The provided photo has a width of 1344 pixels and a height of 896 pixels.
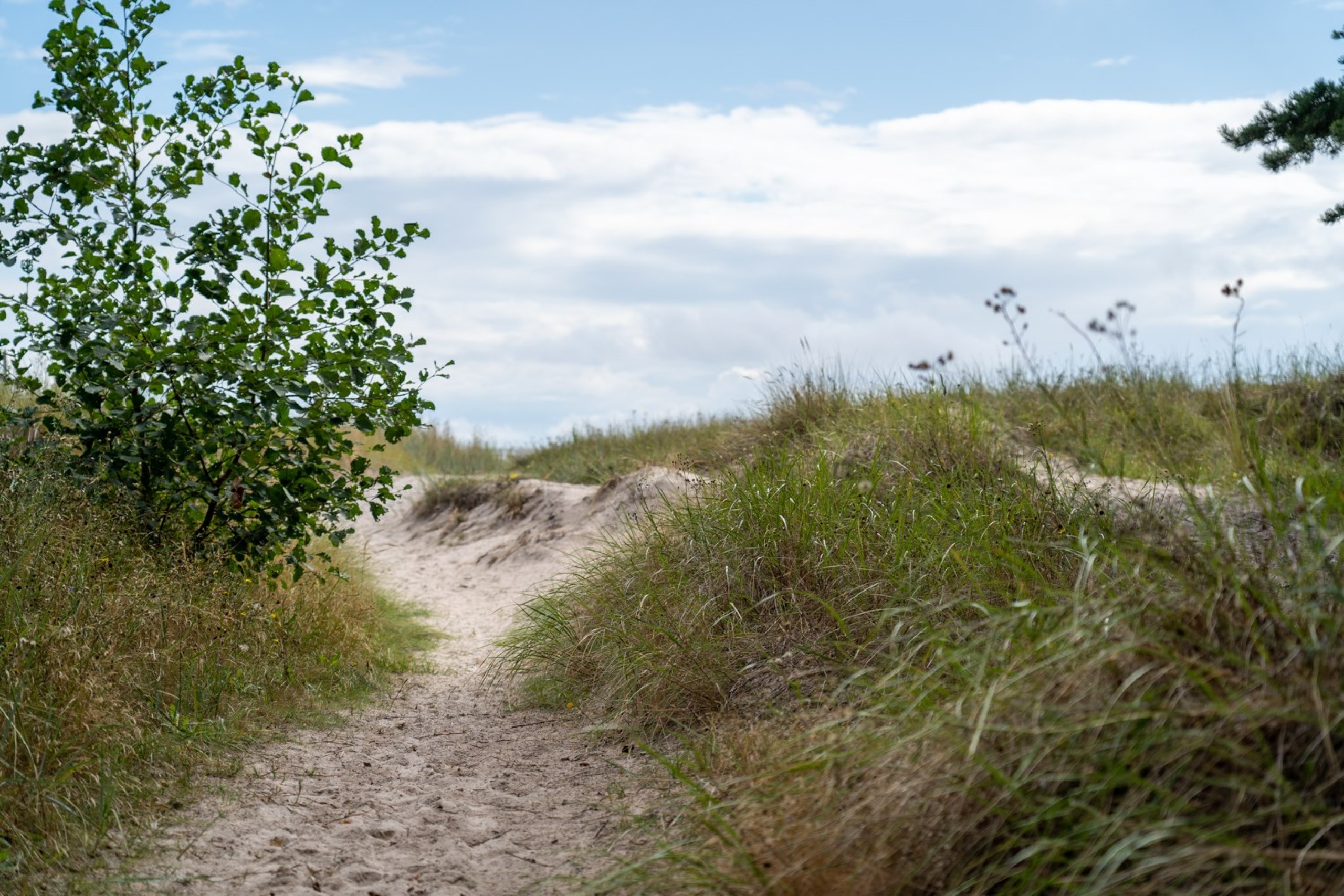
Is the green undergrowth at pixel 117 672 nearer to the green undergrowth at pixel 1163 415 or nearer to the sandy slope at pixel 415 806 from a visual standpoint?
the sandy slope at pixel 415 806

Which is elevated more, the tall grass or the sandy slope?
the tall grass

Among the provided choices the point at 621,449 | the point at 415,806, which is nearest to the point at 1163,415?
the point at 621,449

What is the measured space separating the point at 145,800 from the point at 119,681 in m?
0.63

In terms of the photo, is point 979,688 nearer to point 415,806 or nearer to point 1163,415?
point 415,806

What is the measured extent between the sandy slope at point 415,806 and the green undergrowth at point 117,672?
0.25 metres

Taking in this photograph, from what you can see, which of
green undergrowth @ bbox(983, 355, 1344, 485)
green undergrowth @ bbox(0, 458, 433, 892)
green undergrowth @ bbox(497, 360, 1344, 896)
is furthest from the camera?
green undergrowth @ bbox(983, 355, 1344, 485)

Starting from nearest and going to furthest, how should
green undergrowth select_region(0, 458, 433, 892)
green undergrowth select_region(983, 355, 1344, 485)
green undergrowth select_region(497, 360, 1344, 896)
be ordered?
green undergrowth select_region(497, 360, 1344, 896)
green undergrowth select_region(0, 458, 433, 892)
green undergrowth select_region(983, 355, 1344, 485)

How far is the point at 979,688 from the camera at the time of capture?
2836mm

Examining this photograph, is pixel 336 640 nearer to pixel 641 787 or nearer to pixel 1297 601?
pixel 641 787

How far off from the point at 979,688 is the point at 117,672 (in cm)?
378

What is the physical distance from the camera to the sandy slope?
12.8ft

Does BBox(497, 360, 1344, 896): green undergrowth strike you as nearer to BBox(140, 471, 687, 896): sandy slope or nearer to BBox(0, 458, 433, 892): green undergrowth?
BBox(140, 471, 687, 896): sandy slope

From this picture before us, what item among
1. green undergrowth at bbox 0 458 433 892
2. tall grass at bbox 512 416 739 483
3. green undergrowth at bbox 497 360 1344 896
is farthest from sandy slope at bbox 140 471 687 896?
tall grass at bbox 512 416 739 483

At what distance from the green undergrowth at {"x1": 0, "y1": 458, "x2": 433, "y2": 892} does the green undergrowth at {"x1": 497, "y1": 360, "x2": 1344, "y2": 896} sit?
1560 mm
